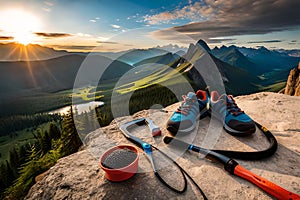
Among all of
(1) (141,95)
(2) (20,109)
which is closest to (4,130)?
(2) (20,109)

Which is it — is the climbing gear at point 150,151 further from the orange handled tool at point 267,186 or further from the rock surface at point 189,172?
the orange handled tool at point 267,186

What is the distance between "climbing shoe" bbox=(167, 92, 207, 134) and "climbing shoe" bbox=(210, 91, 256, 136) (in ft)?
1.29

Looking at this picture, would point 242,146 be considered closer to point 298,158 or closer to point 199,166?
point 298,158

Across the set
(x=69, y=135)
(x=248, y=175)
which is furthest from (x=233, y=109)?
(x=69, y=135)

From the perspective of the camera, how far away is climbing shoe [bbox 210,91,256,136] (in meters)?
3.85

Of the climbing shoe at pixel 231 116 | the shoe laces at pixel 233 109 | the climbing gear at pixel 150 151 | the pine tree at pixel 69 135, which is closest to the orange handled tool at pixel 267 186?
the climbing gear at pixel 150 151

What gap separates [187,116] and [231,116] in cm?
111

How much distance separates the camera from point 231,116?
13.8 feet

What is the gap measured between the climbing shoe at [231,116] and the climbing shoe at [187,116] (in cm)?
39

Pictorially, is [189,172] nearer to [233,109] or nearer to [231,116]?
[231,116]

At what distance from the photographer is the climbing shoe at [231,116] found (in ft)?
12.6

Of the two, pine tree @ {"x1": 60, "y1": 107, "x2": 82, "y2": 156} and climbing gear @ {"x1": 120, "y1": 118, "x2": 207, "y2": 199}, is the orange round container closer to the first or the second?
climbing gear @ {"x1": 120, "y1": 118, "x2": 207, "y2": 199}

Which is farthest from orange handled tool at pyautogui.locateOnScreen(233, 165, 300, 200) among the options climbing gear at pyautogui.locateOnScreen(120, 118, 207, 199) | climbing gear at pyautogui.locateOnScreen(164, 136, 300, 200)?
climbing gear at pyautogui.locateOnScreen(120, 118, 207, 199)

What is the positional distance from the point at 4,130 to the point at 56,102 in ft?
227
